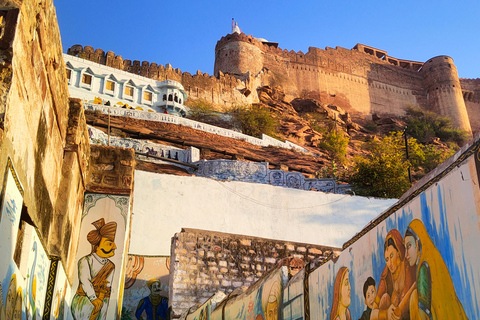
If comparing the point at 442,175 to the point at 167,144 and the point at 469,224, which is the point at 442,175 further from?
the point at 167,144

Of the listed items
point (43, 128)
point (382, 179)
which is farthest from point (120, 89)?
point (43, 128)

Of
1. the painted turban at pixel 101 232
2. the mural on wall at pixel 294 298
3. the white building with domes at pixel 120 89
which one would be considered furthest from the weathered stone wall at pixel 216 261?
the white building with domes at pixel 120 89

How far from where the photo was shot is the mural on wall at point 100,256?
24.8 ft

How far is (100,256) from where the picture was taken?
7.86m

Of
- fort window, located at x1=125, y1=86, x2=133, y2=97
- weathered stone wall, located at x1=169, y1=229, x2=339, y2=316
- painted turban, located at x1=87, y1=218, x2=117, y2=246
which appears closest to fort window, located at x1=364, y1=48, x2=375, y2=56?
fort window, located at x1=125, y1=86, x2=133, y2=97

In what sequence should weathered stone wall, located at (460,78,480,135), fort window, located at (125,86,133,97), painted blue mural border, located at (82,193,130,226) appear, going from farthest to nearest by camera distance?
1. weathered stone wall, located at (460,78,480,135)
2. fort window, located at (125,86,133,97)
3. painted blue mural border, located at (82,193,130,226)

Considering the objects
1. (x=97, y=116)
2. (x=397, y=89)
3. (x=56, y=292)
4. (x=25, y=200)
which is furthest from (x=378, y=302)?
(x=397, y=89)

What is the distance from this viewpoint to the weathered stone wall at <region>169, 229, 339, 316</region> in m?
9.27

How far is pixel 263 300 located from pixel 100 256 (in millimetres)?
2633

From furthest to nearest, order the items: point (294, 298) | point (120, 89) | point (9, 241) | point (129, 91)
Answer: point (129, 91), point (120, 89), point (294, 298), point (9, 241)

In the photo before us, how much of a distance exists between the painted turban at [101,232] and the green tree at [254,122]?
88.0 ft

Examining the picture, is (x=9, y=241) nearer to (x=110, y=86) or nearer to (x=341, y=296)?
(x=341, y=296)

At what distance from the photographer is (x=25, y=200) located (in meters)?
4.82

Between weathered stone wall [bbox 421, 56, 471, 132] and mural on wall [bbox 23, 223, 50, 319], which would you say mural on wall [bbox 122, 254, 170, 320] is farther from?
weathered stone wall [bbox 421, 56, 471, 132]
